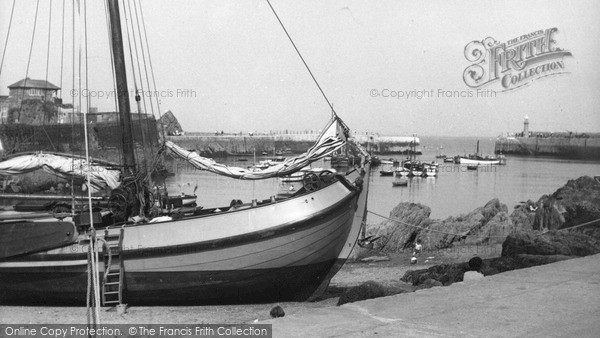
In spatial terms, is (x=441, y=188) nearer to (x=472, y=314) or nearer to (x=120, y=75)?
(x=120, y=75)

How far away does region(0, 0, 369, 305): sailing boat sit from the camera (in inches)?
427

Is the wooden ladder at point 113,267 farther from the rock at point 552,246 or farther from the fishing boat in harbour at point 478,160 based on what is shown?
the fishing boat in harbour at point 478,160

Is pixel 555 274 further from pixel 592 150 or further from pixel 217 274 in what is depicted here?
pixel 592 150

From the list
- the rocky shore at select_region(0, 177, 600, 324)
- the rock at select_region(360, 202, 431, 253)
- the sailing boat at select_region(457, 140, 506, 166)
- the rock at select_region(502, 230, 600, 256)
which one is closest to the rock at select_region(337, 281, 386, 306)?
the rocky shore at select_region(0, 177, 600, 324)

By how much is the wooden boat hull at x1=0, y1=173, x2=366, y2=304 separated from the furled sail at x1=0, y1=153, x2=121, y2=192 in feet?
7.08

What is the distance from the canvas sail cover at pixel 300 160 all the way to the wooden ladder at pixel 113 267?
2.25 m

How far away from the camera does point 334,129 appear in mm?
12297

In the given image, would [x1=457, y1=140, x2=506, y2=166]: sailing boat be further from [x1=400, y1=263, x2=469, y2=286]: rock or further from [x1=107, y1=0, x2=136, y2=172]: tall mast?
[x1=107, y1=0, x2=136, y2=172]: tall mast

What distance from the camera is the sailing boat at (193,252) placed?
1085 cm

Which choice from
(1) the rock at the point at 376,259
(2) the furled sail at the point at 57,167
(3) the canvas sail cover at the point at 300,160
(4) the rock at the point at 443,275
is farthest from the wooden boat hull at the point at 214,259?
(1) the rock at the point at 376,259

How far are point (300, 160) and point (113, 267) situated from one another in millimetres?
3840

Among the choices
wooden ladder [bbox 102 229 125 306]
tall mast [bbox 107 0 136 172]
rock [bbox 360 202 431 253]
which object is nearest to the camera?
wooden ladder [bbox 102 229 125 306]

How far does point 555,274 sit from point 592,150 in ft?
354

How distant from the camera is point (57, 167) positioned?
13297mm
